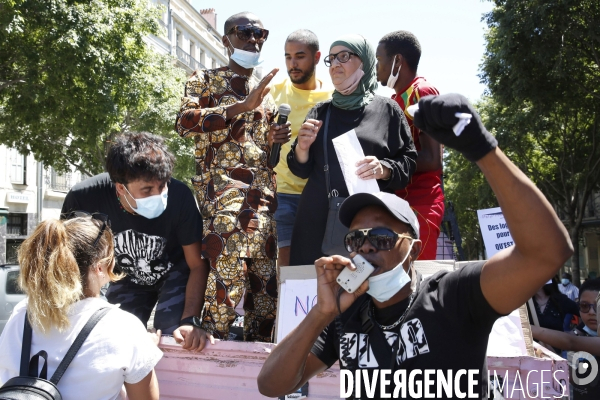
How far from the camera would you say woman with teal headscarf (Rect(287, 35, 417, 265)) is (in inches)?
140

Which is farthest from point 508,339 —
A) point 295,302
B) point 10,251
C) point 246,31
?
point 10,251

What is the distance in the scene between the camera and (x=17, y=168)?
2895 centimetres

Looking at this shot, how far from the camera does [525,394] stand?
2930mm

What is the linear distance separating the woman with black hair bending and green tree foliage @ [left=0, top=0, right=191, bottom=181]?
943 cm

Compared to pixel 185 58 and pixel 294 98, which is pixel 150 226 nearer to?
pixel 294 98

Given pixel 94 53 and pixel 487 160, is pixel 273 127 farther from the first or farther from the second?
pixel 94 53

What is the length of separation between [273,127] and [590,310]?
139 inches

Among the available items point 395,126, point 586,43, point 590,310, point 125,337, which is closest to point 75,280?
point 125,337

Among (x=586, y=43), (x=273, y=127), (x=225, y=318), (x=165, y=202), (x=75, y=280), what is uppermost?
(x=586, y=43)

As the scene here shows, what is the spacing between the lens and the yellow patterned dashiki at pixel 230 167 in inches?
145

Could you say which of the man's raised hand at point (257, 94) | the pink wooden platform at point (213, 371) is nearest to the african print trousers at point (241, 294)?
the pink wooden platform at point (213, 371)

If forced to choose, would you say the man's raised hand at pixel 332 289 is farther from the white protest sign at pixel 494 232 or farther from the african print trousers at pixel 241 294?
the white protest sign at pixel 494 232

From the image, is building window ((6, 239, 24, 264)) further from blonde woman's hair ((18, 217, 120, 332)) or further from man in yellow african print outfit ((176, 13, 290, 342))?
blonde woman's hair ((18, 217, 120, 332))

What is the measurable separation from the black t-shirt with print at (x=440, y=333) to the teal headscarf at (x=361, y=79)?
1.76 m
